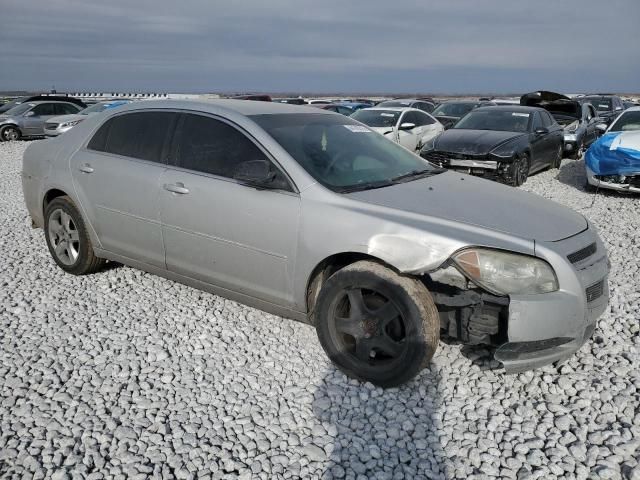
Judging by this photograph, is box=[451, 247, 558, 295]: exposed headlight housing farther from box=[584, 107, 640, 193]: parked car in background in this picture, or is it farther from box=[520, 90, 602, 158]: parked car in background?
box=[520, 90, 602, 158]: parked car in background

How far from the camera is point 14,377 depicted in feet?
11.1

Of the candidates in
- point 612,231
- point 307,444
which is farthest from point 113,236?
point 612,231

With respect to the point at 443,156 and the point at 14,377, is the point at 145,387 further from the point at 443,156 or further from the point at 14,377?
the point at 443,156

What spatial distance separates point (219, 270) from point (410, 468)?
74.9 inches

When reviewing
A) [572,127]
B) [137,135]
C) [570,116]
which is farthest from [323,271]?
[570,116]

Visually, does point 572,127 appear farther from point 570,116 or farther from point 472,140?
point 472,140

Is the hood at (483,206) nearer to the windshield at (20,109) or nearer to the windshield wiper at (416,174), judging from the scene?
the windshield wiper at (416,174)

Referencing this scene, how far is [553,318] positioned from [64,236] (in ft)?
13.7

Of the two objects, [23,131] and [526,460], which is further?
Answer: [23,131]

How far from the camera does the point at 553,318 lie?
297 cm

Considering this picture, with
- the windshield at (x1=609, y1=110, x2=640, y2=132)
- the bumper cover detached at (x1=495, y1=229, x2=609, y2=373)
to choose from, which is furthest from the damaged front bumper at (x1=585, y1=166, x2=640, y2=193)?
the bumper cover detached at (x1=495, y1=229, x2=609, y2=373)

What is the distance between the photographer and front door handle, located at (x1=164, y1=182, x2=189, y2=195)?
3.97 metres

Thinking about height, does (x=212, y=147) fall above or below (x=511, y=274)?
above

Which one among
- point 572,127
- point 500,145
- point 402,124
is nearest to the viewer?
point 500,145
